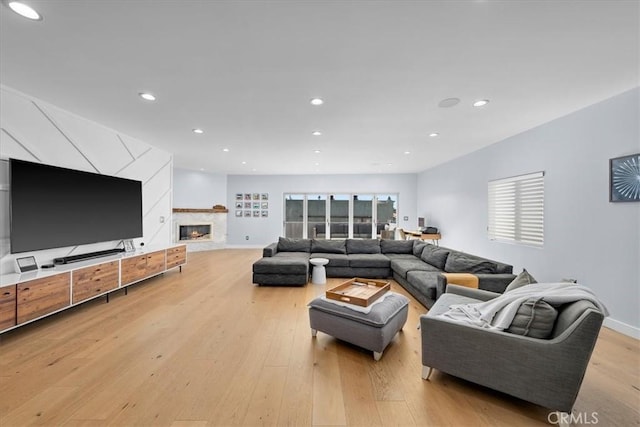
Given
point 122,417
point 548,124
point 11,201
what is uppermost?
point 548,124

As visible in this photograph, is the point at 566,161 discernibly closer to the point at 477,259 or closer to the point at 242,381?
the point at 477,259

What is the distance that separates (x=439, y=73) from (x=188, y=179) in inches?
304

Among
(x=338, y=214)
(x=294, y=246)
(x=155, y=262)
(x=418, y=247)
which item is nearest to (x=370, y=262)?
(x=418, y=247)

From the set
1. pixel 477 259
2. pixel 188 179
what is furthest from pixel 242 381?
pixel 188 179

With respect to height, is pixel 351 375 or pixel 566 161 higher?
pixel 566 161

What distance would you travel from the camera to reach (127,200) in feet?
13.2

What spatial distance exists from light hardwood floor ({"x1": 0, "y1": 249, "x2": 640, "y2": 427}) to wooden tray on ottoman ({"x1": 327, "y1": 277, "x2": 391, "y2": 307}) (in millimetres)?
464

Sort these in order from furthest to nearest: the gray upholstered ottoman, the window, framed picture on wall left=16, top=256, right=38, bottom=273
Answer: the window < framed picture on wall left=16, top=256, right=38, bottom=273 < the gray upholstered ottoman

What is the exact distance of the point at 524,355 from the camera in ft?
4.91

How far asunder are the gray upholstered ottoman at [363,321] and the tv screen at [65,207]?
333 centimetres

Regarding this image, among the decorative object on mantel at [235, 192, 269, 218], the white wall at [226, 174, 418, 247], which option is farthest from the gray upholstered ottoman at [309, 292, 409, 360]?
the decorative object on mantel at [235, 192, 269, 218]

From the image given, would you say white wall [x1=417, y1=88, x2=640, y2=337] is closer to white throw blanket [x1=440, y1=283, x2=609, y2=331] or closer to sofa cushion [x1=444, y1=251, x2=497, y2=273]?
sofa cushion [x1=444, y1=251, x2=497, y2=273]

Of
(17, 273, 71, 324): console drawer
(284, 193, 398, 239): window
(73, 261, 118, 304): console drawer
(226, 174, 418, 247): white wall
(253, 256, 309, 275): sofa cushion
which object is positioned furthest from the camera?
(284, 193, 398, 239): window

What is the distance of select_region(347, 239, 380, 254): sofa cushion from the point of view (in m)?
5.30
